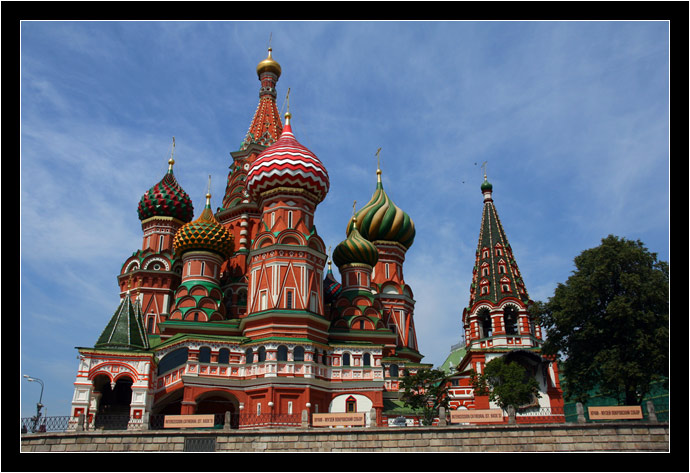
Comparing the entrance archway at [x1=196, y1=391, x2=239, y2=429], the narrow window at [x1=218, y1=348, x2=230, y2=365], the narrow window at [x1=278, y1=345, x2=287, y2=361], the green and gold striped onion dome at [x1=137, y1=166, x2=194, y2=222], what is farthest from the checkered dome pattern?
the entrance archway at [x1=196, y1=391, x2=239, y2=429]

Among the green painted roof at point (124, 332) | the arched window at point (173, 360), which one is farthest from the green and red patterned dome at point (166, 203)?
the arched window at point (173, 360)

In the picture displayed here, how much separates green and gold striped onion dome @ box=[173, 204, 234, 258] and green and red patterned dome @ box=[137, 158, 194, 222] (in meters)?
4.86

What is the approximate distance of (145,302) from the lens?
3212cm

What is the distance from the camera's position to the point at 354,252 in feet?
106

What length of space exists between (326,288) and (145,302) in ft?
35.0

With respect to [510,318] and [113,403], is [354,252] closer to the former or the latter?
[510,318]

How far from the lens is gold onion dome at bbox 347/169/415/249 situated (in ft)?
122

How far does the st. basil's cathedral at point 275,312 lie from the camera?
23.9 meters

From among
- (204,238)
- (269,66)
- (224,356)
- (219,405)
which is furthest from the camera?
(269,66)

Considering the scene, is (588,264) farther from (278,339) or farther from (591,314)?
(278,339)

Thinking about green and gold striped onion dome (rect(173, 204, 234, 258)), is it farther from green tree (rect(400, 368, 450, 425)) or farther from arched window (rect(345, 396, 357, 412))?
green tree (rect(400, 368, 450, 425))

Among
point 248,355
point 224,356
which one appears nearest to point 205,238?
point 224,356

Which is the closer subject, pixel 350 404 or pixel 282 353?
pixel 282 353

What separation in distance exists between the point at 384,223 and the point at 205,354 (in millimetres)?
16365
